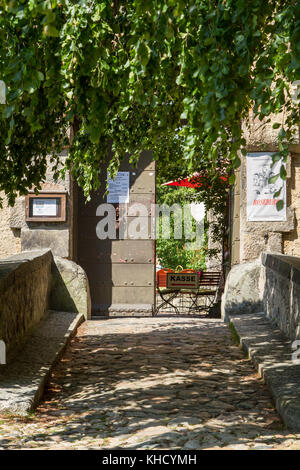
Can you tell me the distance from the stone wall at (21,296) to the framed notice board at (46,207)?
102cm

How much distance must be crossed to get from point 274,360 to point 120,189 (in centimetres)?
432

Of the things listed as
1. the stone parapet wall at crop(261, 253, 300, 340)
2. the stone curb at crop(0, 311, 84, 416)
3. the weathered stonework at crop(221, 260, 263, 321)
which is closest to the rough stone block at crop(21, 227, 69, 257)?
the stone curb at crop(0, 311, 84, 416)

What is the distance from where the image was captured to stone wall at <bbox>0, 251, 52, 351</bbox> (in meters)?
4.51

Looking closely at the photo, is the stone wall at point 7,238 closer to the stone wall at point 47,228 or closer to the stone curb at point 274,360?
the stone wall at point 47,228

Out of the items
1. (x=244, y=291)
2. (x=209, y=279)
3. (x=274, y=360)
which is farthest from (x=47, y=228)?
(x=274, y=360)

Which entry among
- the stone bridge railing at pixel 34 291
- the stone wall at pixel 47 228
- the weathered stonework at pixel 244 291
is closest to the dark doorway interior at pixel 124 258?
the stone wall at pixel 47 228

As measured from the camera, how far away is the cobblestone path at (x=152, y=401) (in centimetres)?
319

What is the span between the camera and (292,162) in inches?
307

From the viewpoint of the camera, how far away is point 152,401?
13.1ft

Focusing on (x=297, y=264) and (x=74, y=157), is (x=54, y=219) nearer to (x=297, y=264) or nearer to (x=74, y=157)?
(x=74, y=157)

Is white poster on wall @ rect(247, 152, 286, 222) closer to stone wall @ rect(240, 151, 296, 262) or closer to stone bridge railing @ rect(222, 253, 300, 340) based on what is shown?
stone wall @ rect(240, 151, 296, 262)
